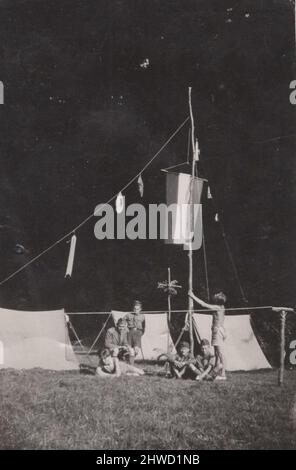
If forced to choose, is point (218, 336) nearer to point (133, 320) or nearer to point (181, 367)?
point (181, 367)

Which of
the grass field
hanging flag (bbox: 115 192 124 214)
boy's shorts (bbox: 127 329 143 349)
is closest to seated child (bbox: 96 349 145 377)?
the grass field

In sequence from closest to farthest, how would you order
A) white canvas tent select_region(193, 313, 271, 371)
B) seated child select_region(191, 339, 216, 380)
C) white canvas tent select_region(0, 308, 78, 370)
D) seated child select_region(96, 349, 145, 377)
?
seated child select_region(191, 339, 216, 380)
seated child select_region(96, 349, 145, 377)
white canvas tent select_region(0, 308, 78, 370)
white canvas tent select_region(193, 313, 271, 371)

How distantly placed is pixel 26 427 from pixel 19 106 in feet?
12.9

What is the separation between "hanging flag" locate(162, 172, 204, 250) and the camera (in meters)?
7.07

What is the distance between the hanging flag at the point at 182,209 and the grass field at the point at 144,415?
211 centimetres

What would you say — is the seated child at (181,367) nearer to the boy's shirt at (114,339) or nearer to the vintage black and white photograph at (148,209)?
the vintage black and white photograph at (148,209)

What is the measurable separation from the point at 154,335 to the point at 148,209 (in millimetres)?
2591

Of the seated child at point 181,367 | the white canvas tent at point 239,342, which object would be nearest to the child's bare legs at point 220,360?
the seated child at point 181,367

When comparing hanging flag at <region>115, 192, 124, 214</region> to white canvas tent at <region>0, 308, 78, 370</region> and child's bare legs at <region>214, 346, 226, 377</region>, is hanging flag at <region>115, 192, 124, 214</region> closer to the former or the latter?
white canvas tent at <region>0, 308, 78, 370</region>

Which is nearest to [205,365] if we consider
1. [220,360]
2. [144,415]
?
[220,360]

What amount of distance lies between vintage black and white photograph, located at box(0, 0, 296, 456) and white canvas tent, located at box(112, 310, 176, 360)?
3 centimetres

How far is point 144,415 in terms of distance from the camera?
15.8 feet
